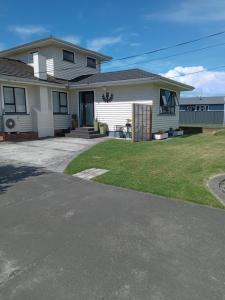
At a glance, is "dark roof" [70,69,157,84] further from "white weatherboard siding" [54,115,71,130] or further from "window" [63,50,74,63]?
"white weatherboard siding" [54,115,71,130]

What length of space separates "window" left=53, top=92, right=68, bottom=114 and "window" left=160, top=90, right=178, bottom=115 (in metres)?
6.20

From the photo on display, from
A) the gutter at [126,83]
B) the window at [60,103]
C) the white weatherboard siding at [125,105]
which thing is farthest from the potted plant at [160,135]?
the window at [60,103]

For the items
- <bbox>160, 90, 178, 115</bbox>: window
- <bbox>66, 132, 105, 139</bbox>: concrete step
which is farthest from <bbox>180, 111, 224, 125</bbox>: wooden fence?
<bbox>66, 132, 105, 139</bbox>: concrete step

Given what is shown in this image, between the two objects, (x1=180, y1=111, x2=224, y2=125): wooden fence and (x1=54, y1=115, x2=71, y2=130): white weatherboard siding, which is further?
(x1=180, y1=111, x2=224, y2=125): wooden fence

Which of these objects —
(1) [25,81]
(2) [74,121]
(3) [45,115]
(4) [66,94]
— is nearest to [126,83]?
(2) [74,121]

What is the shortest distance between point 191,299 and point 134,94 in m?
12.0

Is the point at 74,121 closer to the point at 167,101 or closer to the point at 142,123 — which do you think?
the point at 142,123

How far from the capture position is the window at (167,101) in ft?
45.6

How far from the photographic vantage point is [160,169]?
20.6 ft

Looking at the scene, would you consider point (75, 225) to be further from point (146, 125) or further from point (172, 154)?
point (146, 125)

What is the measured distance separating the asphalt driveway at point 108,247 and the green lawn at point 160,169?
1.73 ft

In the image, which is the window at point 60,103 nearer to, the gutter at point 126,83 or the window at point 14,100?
the gutter at point 126,83

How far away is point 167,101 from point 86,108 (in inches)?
203

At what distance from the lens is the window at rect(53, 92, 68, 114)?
48.3ft
